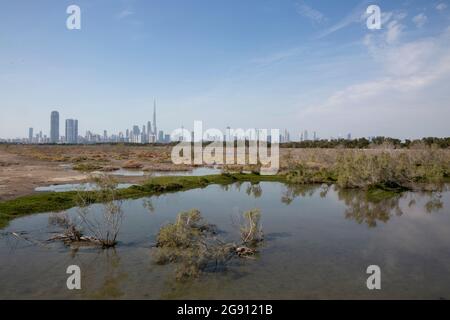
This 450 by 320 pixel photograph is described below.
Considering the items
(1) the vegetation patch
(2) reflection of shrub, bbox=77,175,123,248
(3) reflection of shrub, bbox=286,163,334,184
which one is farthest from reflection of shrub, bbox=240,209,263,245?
(3) reflection of shrub, bbox=286,163,334,184

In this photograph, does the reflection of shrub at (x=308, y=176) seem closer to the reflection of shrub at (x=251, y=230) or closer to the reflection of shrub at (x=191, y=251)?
the reflection of shrub at (x=251, y=230)

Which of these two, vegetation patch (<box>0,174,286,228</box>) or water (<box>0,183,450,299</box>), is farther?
vegetation patch (<box>0,174,286,228</box>)

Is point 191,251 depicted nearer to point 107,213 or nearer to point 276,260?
point 276,260

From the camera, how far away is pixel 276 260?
48.3ft

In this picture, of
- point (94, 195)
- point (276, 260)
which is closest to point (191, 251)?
point (276, 260)

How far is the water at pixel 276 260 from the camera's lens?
1184cm

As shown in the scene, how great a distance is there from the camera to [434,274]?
1348cm

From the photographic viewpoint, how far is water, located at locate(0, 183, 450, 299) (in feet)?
38.9

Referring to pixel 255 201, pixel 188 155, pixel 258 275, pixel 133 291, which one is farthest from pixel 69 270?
pixel 188 155

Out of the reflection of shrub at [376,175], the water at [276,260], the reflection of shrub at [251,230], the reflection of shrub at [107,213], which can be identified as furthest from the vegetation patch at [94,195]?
the reflection of shrub at [251,230]

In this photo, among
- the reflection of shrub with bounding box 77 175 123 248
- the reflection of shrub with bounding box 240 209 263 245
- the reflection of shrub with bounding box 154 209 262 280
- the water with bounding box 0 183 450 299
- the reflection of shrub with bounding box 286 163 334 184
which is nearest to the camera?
the water with bounding box 0 183 450 299

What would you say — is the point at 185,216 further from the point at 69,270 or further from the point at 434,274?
the point at 434,274

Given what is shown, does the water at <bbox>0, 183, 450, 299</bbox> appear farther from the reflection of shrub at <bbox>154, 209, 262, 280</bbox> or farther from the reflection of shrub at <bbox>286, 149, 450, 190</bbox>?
the reflection of shrub at <bbox>286, 149, 450, 190</bbox>

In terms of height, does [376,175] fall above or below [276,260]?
above
